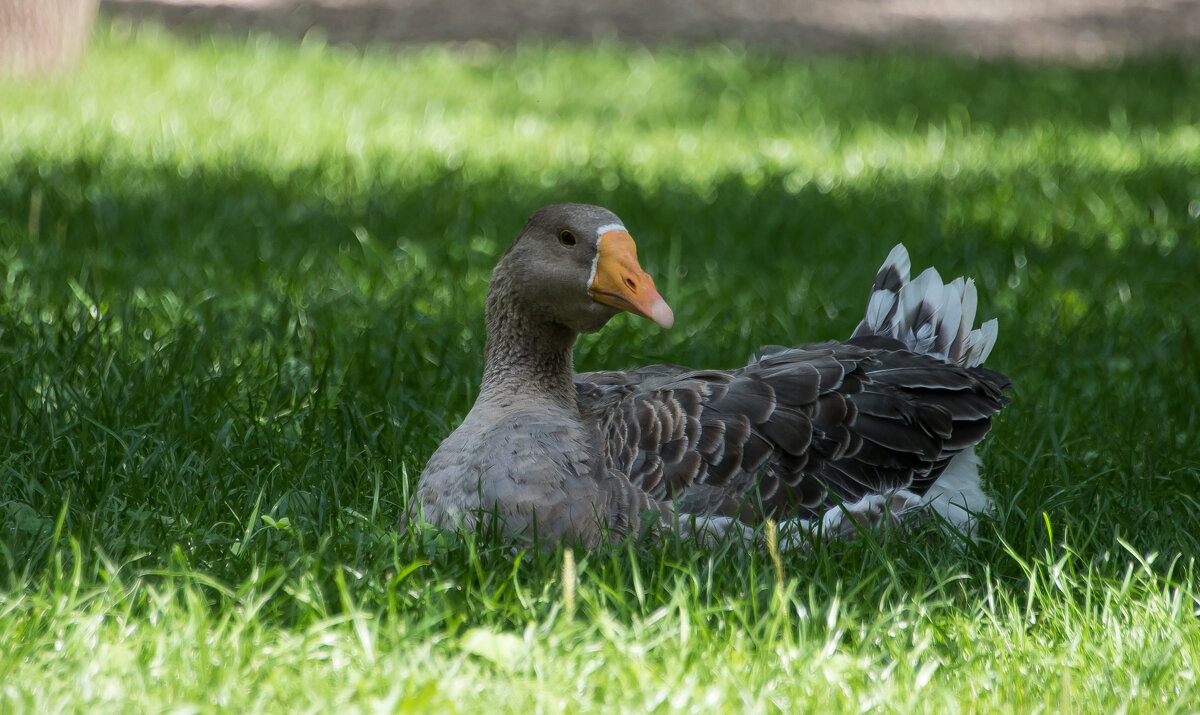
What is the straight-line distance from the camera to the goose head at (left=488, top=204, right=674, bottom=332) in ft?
12.4

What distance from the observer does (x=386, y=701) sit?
2555mm

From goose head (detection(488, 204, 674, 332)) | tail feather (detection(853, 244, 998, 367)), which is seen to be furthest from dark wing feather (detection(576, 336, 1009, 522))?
goose head (detection(488, 204, 674, 332))

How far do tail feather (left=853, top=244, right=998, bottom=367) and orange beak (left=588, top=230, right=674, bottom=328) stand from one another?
126cm

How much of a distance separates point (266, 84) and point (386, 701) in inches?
348

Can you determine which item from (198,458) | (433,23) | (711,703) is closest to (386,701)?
(711,703)

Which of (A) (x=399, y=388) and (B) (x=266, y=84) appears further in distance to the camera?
(B) (x=266, y=84)

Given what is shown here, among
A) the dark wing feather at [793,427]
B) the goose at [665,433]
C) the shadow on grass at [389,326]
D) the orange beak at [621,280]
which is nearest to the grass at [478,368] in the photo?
the shadow on grass at [389,326]

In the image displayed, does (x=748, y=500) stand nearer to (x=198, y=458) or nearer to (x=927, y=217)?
(x=198, y=458)

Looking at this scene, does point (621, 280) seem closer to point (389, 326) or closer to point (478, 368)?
point (478, 368)

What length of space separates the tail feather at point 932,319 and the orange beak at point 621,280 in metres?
1.26

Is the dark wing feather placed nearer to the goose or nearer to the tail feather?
the goose

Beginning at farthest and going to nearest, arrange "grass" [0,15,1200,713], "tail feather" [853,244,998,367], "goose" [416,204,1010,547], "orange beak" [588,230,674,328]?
"tail feather" [853,244,998,367], "orange beak" [588,230,674,328], "goose" [416,204,1010,547], "grass" [0,15,1200,713]

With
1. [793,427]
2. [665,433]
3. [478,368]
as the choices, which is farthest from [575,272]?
[478,368]

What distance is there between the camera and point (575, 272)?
153 inches
